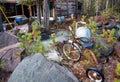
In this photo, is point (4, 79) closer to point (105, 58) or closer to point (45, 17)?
point (105, 58)

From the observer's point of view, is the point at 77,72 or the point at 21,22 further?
the point at 21,22

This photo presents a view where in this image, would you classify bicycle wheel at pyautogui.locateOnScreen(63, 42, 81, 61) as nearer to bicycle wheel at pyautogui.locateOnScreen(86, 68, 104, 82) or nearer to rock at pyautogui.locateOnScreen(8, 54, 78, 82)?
bicycle wheel at pyautogui.locateOnScreen(86, 68, 104, 82)

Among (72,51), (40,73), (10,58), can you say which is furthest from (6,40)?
(40,73)

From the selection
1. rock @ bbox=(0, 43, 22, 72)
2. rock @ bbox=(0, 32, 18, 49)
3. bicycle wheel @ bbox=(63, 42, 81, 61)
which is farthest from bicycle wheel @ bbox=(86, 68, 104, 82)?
rock @ bbox=(0, 32, 18, 49)

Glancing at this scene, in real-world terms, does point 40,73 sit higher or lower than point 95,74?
higher

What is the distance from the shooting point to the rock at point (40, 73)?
13.0 feet

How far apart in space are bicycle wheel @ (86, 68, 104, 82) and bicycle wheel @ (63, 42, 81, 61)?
933mm

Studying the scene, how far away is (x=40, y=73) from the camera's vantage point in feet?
13.3

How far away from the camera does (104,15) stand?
1230 centimetres

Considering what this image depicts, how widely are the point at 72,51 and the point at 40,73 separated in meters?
2.53

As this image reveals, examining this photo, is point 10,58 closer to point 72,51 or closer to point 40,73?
point 40,73

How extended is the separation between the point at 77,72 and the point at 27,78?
211 centimetres

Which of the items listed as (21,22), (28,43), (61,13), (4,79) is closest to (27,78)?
(4,79)

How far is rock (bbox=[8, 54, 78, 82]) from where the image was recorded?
13.0 feet
